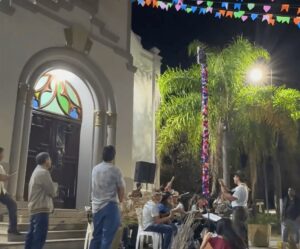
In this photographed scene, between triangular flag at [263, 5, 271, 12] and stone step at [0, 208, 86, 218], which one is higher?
triangular flag at [263, 5, 271, 12]

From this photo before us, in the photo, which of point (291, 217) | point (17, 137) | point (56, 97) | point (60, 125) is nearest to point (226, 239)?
point (291, 217)

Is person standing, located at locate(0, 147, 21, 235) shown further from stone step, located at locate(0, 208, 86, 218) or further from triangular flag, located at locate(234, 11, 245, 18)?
triangular flag, located at locate(234, 11, 245, 18)

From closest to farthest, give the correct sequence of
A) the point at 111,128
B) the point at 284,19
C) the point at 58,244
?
the point at 58,244, the point at 284,19, the point at 111,128

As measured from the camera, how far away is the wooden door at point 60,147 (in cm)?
1012

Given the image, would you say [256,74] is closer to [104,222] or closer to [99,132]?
[99,132]

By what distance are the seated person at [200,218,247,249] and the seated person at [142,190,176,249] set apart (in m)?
3.03

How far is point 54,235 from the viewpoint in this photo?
7902 mm

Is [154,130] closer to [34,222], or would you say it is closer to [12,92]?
[12,92]

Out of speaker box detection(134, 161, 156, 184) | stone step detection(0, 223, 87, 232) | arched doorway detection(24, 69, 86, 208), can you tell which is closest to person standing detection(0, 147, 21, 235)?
stone step detection(0, 223, 87, 232)

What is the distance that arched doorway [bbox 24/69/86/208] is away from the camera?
402 inches

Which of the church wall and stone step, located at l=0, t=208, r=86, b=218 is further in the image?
the church wall

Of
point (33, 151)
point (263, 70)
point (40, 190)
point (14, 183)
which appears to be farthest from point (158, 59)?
point (40, 190)

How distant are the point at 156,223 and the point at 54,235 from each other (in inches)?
86.7

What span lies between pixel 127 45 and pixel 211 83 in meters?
3.26
